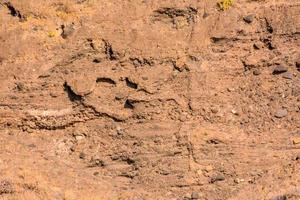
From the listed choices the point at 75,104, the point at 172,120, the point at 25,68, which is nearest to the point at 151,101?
the point at 172,120

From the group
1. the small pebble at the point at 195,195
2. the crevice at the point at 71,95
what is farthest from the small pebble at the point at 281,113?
the crevice at the point at 71,95

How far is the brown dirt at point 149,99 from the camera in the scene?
4262 mm

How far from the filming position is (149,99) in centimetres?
435


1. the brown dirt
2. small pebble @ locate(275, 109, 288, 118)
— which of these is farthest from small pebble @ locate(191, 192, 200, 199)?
small pebble @ locate(275, 109, 288, 118)

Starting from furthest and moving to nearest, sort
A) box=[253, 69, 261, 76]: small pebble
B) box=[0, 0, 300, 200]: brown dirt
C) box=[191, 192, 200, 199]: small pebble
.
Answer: box=[253, 69, 261, 76]: small pebble
box=[191, 192, 200, 199]: small pebble
box=[0, 0, 300, 200]: brown dirt

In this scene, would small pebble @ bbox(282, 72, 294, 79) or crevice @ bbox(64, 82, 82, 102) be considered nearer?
crevice @ bbox(64, 82, 82, 102)

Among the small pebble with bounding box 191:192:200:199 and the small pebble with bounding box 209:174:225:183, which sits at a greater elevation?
the small pebble with bounding box 209:174:225:183

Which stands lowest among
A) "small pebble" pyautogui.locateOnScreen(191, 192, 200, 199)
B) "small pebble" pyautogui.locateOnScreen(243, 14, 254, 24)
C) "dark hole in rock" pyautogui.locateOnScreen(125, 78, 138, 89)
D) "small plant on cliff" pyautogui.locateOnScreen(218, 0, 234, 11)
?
"small pebble" pyautogui.locateOnScreen(191, 192, 200, 199)

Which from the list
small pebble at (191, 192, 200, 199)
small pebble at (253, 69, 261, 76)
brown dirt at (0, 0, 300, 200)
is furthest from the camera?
small pebble at (253, 69, 261, 76)

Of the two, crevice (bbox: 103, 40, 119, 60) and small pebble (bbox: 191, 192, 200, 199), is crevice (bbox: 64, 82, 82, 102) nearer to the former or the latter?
crevice (bbox: 103, 40, 119, 60)

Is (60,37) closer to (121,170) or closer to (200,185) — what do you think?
(121,170)

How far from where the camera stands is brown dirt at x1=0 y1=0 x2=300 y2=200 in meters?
4.26

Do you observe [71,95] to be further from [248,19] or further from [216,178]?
[248,19]

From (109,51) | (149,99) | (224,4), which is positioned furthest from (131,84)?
(224,4)
